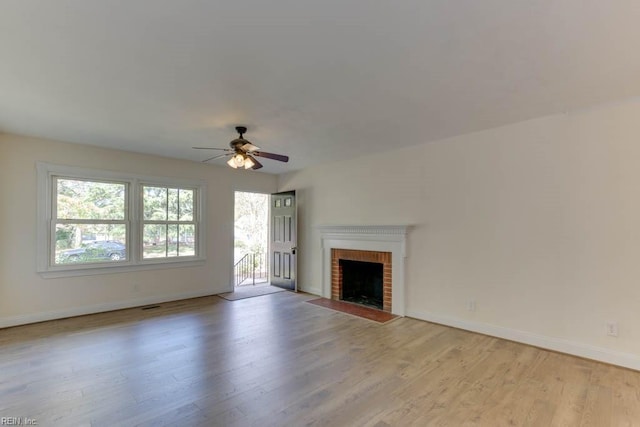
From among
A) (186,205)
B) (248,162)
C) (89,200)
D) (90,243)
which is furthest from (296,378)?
(89,200)

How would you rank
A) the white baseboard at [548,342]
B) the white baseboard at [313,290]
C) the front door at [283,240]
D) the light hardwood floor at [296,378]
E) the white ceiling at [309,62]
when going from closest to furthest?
1. the white ceiling at [309,62]
2. the light hardwood floor at [296,378]
3. the white baseboard at [548,342]
4. the white baseboard at [313,290]
5. the front door at [283,240]

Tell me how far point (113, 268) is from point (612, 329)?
6.50 m

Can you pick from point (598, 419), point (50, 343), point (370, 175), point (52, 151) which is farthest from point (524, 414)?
point (52, 151)

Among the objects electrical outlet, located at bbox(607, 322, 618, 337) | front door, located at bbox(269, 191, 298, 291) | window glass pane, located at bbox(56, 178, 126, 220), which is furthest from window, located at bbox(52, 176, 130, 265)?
electrical outlet, located at bbox(607, 322, 618, 337)

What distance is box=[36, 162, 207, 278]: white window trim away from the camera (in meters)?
4.36

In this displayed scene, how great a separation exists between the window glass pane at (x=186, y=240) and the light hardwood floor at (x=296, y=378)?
6.05ft

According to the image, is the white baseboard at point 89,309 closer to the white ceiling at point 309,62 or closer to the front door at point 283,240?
the front door at point 283,240

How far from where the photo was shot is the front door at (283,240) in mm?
6492

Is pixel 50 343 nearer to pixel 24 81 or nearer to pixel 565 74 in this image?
pixel 24 81

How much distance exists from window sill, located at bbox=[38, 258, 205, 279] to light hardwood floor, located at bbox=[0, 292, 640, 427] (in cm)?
71

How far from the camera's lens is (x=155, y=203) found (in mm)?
5445

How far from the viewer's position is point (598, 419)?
7.18 feet

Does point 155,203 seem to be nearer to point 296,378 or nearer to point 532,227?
point 296,378

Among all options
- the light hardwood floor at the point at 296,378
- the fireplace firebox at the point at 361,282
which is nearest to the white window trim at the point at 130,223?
the light hardwood floor at the point at 296,378
